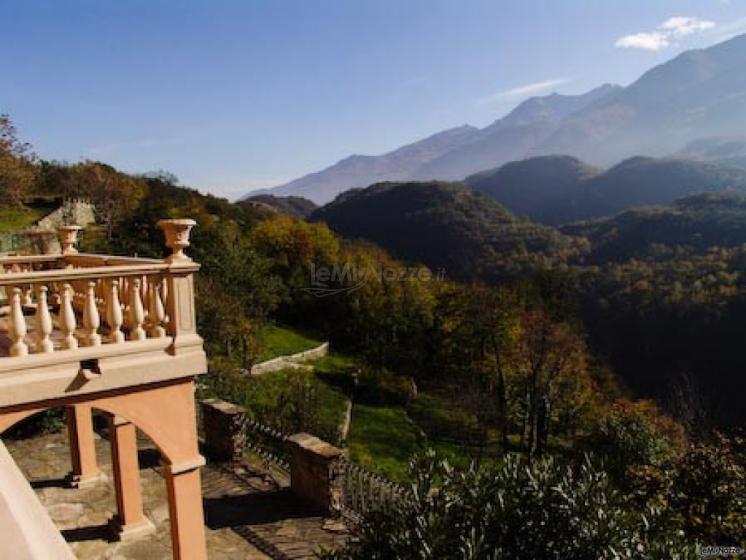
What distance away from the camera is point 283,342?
36656 millimetres

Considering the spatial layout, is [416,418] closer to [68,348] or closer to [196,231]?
[196,231]

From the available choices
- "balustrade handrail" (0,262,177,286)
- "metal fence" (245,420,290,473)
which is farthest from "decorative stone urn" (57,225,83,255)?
"metal fence" (245,420,290,473)

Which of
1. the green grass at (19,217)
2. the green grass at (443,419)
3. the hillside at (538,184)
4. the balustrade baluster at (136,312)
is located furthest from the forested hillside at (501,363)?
the hillside at (538,184)

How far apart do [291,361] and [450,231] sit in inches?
1972

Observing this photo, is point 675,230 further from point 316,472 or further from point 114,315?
point 114,315

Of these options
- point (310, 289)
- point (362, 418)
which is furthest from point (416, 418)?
point (310, 289)

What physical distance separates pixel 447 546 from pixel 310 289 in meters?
42.7

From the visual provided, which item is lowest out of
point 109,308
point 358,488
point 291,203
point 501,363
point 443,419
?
point 443,419

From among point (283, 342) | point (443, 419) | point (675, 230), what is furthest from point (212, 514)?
point (675, 230)

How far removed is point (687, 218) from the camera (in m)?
73.2

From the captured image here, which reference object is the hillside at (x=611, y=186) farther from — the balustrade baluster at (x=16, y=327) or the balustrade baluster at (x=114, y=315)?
the balustrade baluster at (x=16, y=327)

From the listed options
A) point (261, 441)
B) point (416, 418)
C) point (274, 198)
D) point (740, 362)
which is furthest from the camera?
point (274, 198)

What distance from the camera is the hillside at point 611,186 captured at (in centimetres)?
13075

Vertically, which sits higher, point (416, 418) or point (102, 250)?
point (102, 250)
